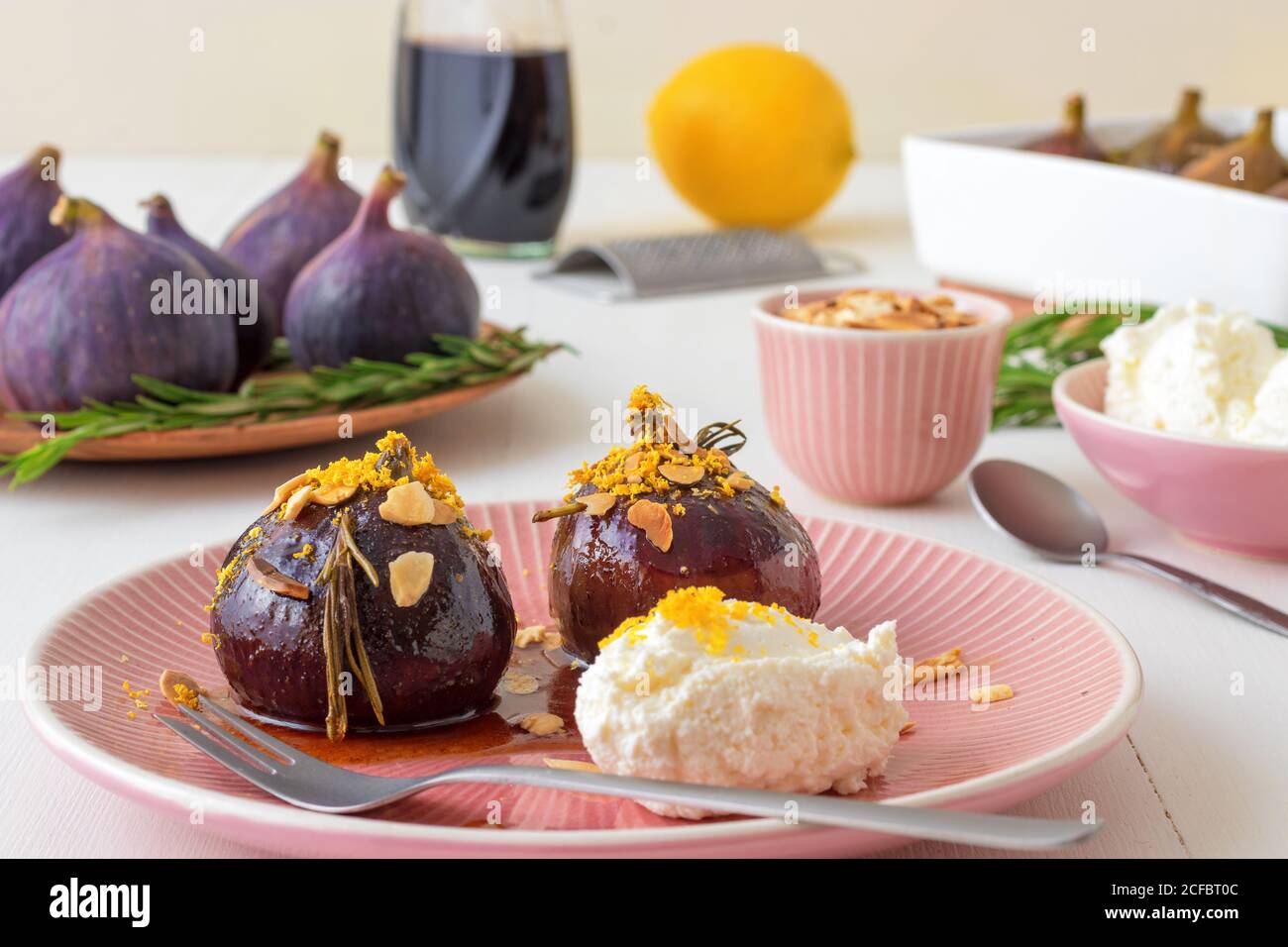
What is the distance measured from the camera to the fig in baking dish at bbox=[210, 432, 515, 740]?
62cm

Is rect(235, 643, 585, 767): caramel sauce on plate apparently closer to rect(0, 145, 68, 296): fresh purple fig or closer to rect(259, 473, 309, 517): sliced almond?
rect(259, 473, 309, 517): sliced almond

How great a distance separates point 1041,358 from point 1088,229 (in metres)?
0.22

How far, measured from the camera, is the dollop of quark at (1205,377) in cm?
86

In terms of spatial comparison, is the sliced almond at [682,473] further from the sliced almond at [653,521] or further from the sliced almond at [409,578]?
the sliced almond at [409,578]

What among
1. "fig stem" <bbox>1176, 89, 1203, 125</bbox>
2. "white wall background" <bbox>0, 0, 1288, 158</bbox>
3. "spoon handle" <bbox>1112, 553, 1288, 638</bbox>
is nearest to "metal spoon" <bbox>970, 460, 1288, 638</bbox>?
"spoon handle" <bbox>1112, 553, 1288, 638</bbox>

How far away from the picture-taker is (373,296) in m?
1.09

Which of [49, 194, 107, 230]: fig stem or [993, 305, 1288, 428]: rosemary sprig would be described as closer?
[49, 194, 107, 230]: fig stem

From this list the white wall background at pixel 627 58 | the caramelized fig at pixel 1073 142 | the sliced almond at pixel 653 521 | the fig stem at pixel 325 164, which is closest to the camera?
the sliced almond at pixel 653 521

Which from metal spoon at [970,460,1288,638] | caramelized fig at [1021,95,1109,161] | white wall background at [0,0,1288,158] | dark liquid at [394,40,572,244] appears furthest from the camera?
white wall background at [0,0,1288,158]

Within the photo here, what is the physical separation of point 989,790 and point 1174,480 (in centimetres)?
41

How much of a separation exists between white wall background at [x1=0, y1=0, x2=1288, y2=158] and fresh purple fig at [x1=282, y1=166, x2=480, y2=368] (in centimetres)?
139

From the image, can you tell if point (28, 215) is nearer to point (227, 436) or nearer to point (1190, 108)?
point (227, 436)

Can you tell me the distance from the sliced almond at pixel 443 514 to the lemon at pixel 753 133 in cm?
121

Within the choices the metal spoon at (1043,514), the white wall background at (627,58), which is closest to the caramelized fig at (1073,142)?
the metal spoon at (1043,514)
